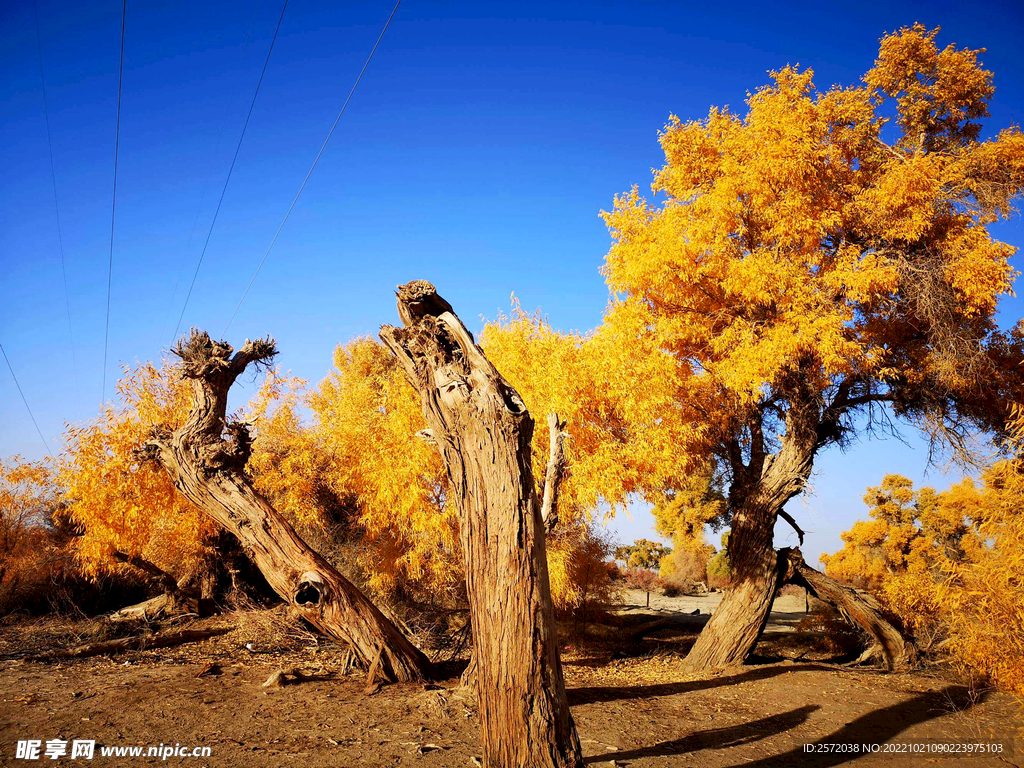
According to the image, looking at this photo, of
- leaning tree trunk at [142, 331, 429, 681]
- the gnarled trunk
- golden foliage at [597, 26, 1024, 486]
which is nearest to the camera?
leaning tree trunk at [142, 331, 429, 681]

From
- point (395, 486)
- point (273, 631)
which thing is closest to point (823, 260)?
point (395, 486)

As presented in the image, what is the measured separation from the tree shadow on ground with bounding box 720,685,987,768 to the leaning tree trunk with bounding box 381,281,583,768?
3.92 metres

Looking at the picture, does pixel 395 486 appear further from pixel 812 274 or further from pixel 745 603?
pixel 812 274

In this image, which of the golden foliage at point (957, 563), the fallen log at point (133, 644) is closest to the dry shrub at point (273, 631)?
the fallen log at point (133, 644)

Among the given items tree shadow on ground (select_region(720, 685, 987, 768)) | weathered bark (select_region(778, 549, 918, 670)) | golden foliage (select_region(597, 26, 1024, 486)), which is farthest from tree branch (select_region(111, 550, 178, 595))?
weathered bark (select_region(778, 549, 918, 670))

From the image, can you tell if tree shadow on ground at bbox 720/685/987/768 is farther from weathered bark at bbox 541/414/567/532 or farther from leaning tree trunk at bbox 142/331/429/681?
leaning tree trunk at bbox 142/331/429/681

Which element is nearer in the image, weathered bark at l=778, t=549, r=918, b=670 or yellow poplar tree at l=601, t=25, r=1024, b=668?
yellow poplar tree at l=601, t=25, r=1024, b=668

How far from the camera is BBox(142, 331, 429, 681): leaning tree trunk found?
8.64m

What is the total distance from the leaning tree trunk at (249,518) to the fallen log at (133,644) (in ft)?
12.7

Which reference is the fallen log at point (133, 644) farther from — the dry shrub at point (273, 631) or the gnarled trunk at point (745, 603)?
the gnarled trunk at point (745, 603)

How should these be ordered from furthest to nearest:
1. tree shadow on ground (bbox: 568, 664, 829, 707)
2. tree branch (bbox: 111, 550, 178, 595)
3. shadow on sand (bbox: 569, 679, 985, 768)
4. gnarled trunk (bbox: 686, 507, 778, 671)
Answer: tree branch (bbox: 111, 550, 178, 595), gnarled trunk (bbox: 686, 507, 778, 671), tree shadow on ground (bbox: 568, 664, 829, 707), shadow on sand (bbox: 569, 679, 985, 768)

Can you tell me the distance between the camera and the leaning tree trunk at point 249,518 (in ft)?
28.3

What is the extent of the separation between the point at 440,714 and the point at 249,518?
13.8 ft

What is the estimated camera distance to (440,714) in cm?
752
